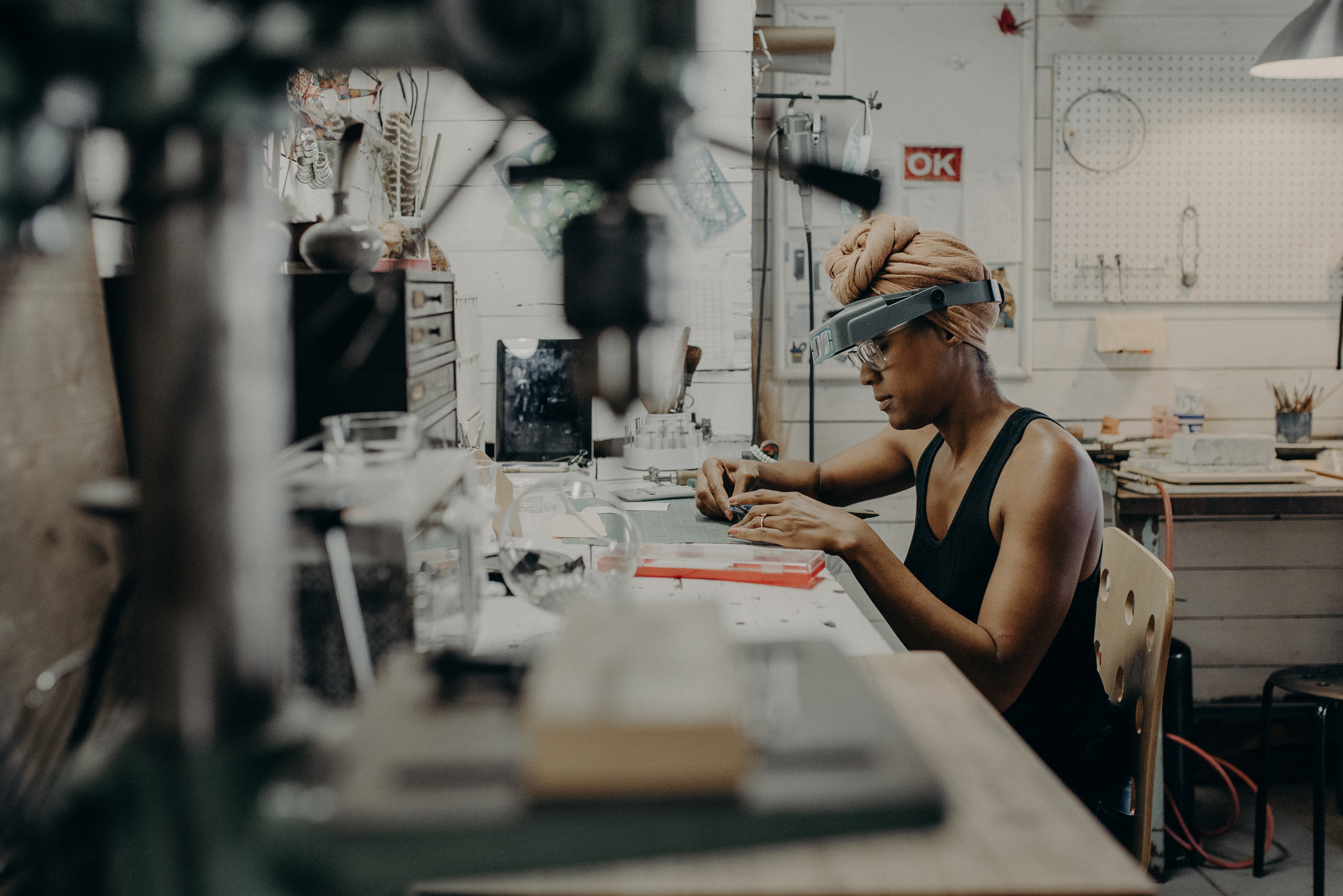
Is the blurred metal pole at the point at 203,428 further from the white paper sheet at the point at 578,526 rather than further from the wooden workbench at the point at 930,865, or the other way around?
the white paper sheet at the point at 578,526

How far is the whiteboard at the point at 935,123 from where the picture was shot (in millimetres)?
3311

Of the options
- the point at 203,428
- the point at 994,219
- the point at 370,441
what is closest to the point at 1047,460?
the point at 370,441

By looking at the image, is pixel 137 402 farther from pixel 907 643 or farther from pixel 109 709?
pixel 907 643

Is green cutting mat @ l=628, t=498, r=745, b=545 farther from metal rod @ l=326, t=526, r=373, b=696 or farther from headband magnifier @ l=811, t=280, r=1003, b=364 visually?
metal rod @ l=326, t=526, r=373, b=696

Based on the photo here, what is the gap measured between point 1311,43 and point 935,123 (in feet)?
3.81

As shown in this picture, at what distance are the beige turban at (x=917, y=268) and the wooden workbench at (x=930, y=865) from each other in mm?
1148

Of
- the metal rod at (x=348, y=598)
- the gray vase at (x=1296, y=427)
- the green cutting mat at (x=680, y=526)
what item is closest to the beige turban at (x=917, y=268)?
the green cutting mat at (x=680, y=526)

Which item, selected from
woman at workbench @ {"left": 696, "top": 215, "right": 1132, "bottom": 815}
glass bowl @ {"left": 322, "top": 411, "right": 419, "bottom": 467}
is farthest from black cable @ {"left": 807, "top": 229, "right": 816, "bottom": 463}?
glass bowl @ {"left": 322, "top": 411, "right": 419, "bottom": 467}

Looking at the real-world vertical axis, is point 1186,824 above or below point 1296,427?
below

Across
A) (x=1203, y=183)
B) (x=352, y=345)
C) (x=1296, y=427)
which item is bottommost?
(x=1296, y=427)

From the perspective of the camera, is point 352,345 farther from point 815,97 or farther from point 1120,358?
point 1120,358

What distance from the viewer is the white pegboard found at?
3318 mm

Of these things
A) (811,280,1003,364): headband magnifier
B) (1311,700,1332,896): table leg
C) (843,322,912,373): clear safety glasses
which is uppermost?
(811,280,1003,364): headband magnifier

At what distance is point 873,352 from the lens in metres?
1.65
